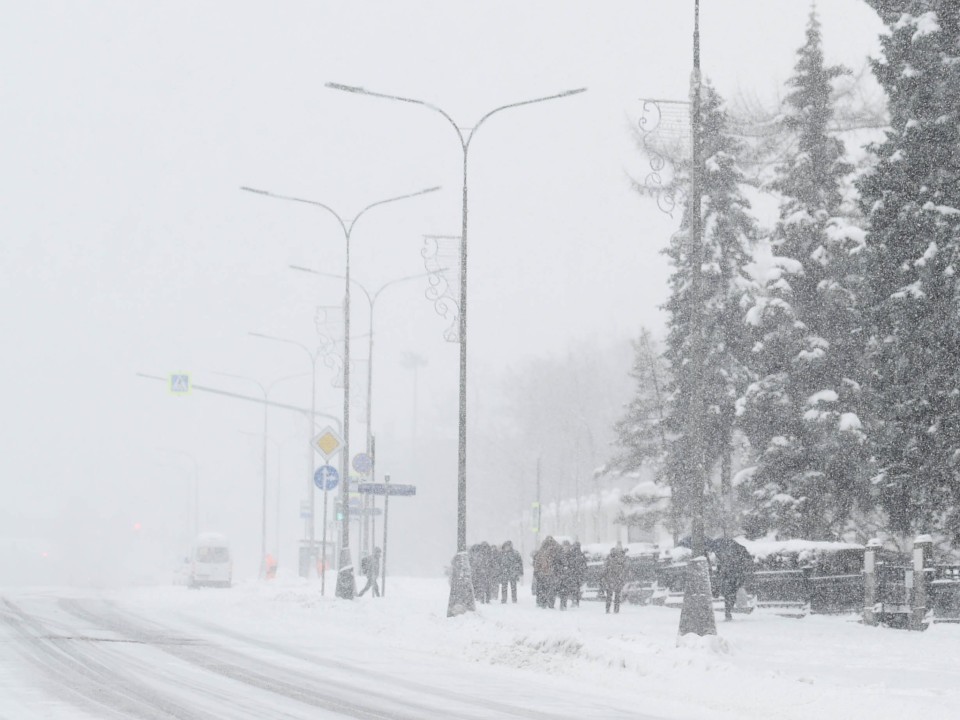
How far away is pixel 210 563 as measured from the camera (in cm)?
6494

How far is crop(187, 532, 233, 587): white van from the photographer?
64062mm

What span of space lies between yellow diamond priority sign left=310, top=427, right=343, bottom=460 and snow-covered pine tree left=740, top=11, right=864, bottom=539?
33.2 ft

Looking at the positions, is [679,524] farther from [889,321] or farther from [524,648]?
[524,648]

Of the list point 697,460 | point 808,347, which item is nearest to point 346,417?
point 808,347

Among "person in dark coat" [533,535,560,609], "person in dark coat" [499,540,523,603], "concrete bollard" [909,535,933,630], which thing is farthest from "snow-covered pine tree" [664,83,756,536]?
"concrete bollard" [909,535,933,630]

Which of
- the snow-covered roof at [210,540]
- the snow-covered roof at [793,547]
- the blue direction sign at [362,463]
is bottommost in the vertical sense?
the snow-covered roof at [210,540]

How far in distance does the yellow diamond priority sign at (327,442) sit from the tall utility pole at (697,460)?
48.3 feet

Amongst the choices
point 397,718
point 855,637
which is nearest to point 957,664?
point 855,637

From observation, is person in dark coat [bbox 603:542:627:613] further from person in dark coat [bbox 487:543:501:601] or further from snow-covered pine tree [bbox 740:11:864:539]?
snow-covered pine tree [bbox 740:11:864:539]

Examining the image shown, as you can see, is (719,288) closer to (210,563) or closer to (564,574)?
(564,574)

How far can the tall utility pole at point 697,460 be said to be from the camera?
20875mm

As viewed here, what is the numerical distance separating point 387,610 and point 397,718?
18.5 m

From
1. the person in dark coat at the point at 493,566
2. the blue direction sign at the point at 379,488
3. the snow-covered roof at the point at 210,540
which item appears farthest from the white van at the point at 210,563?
the blue direction sign at the point at 379,488

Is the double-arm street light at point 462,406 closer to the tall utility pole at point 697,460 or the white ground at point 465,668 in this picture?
the white ground at point 465,668
